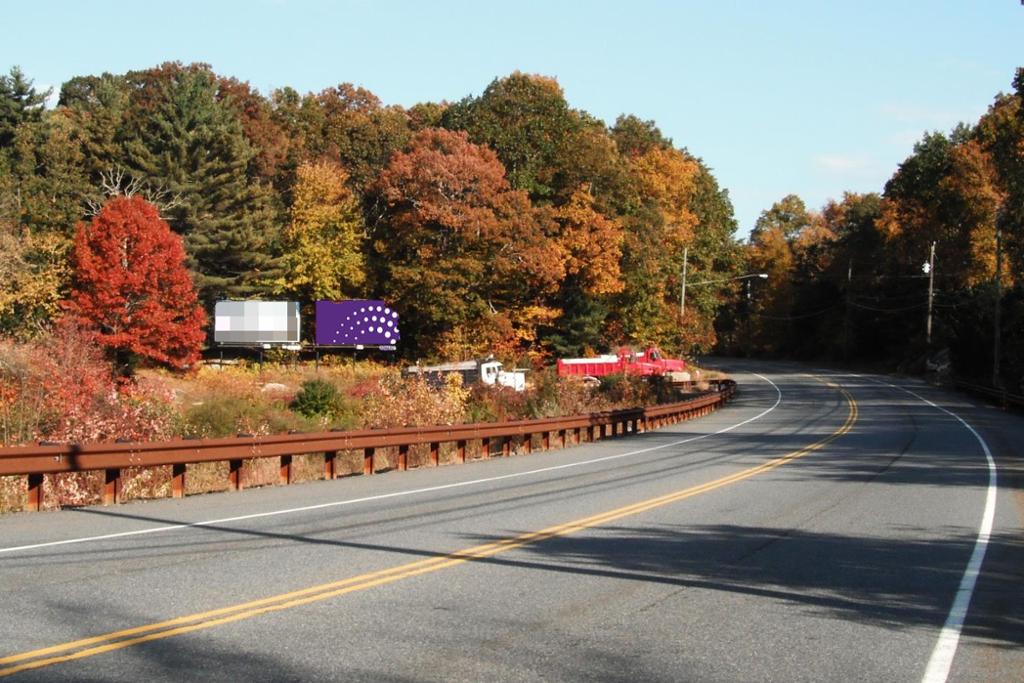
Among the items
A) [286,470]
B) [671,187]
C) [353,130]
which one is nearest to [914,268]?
[671,187]

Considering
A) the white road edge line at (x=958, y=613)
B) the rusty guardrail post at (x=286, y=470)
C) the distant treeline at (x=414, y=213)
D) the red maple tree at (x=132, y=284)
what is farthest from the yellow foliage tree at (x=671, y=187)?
the white road edge line at (x=958, y=613)

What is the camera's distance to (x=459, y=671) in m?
6.66

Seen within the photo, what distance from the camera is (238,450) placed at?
56.0 ft

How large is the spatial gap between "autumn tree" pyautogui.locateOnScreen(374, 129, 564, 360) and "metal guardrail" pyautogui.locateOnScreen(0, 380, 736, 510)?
30817 millimetres

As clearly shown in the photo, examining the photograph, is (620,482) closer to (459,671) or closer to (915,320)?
(459,671)

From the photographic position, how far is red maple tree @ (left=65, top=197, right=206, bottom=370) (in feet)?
168

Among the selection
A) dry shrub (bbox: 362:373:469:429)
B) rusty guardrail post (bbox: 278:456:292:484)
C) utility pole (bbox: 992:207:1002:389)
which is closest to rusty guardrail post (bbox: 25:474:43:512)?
A: rusty guardrail post (bbox: 278:456:292:484)

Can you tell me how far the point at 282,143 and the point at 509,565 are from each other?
253 ft

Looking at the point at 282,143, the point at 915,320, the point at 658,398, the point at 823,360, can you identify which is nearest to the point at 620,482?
the point at 658,398

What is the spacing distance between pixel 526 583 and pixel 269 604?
2287 millimetres

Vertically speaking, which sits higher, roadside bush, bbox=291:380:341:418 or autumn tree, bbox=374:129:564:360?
autumn tree, bbox=374:129:564:360

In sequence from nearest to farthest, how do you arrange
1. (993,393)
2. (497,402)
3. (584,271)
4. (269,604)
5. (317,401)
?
1. (269,604)
2. (497,402)
3. (317,401)
4. (993,393)
5. (584,271)

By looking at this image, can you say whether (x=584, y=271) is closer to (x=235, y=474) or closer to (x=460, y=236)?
(x=460, y=236)

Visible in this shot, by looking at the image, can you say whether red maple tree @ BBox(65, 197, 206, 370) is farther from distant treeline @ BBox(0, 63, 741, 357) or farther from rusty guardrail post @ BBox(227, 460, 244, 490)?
rusty guardrail post @ BBox(227, 460, 244, 490)
